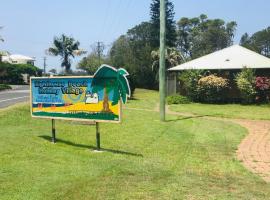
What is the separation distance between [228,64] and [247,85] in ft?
9.24

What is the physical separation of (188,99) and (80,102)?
19357 mm

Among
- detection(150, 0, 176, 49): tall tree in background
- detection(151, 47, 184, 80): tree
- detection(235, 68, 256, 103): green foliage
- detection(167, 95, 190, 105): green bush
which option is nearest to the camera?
detection(235, 68, 256, 103): green foliage

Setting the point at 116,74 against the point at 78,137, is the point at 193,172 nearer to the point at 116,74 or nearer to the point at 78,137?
the point at 116,74

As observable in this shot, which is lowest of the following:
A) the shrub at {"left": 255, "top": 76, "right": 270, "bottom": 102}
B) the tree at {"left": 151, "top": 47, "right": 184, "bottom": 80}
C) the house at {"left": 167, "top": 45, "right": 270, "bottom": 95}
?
the shrub at {"left": 255, "top": 76, "right": 270, "bottom": 102}

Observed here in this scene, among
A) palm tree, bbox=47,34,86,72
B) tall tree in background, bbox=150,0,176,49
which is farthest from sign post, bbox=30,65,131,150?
palm tree, bbox=47,34,86,72

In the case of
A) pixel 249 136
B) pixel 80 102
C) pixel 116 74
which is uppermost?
pixel 116 74

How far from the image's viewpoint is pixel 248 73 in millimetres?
28031

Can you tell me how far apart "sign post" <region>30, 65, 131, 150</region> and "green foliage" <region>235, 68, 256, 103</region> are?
60.4ft

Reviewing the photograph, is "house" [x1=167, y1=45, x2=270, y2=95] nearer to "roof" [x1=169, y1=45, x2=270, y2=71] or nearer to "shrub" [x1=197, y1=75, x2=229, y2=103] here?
"roof" [x1=169, y1=45, x2=270, y2=71]

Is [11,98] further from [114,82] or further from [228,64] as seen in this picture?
[114,82]

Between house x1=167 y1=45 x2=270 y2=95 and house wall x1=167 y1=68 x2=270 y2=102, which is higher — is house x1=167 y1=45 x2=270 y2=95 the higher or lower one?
the higher one

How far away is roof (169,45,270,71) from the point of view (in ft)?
97.0

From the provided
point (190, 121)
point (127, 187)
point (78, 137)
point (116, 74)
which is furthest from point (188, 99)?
point (127, 187)

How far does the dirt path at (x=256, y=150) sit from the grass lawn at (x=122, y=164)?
0.77ft
